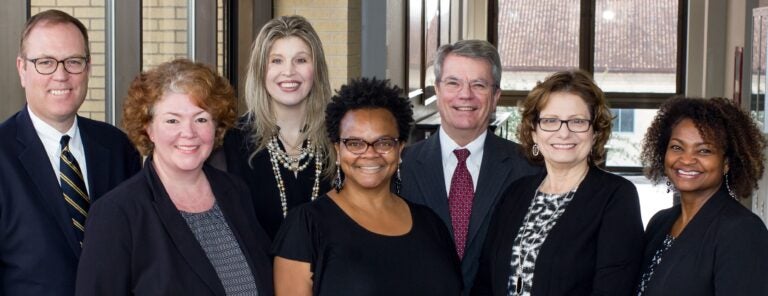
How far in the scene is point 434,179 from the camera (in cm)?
365

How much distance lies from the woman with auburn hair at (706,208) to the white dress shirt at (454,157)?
2.16 feet

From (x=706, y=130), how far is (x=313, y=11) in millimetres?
5366

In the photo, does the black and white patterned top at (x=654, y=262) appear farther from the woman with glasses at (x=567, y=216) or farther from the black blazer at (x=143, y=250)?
the black blazer at (x=143, y=250)

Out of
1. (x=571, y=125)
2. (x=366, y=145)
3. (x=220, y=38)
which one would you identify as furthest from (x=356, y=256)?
(x=220, y=38)

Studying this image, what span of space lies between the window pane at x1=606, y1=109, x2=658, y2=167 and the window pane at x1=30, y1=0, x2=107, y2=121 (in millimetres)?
11854

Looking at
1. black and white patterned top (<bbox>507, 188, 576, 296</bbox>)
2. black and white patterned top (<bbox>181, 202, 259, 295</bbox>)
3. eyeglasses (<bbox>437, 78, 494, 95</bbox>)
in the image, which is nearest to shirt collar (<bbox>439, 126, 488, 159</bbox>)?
eyeglasses (<bbox>437, 78, 494, 95</bbox>)

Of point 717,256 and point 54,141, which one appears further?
point 54,141

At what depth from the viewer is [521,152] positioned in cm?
357

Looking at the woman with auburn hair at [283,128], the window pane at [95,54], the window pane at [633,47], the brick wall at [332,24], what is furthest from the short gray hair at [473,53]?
the window pane at [633,47]

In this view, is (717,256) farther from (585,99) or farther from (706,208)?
(585,99)

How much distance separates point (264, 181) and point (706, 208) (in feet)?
4.43

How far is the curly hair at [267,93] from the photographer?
3439 millimetres

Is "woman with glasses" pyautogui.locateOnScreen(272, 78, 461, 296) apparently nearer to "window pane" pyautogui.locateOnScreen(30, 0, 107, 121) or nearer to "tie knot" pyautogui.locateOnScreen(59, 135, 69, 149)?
"tie knot" pyautogui.locateOnScreen(59, 135, 69, 149)

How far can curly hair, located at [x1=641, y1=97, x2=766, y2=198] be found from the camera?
3.03 meters
